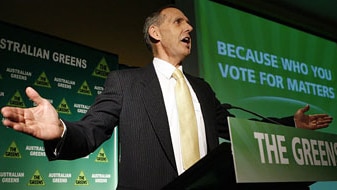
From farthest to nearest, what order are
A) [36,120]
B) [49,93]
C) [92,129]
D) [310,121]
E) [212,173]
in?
[49,93]
[310,121]
[92,129]
[36,120]
[212,173]

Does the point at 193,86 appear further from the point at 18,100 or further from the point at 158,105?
the point at 18,100

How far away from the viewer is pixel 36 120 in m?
0.83

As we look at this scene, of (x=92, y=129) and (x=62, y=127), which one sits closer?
(x=62, y=127)

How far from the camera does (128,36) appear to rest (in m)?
2.60

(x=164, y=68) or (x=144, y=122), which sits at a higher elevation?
(x=164, y=68)

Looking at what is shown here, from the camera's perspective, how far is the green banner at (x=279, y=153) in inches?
28.0

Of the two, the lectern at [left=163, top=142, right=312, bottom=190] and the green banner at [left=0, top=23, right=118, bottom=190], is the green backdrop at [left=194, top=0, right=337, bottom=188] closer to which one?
the green banner at [left=0, top=23, right=118, bottom=190]

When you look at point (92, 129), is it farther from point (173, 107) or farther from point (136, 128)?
point (173, 107)

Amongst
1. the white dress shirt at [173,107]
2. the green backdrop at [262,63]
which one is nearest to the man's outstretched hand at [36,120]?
the white dress shirt at [173,107]

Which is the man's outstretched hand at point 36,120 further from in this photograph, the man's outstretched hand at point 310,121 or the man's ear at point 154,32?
the man's outstretched hand at point 310,121

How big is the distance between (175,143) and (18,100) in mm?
1048

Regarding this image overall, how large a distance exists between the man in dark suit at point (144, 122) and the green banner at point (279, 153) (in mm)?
365

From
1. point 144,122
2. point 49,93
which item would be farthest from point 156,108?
point 49,93

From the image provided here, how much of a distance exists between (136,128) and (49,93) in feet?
3.32
